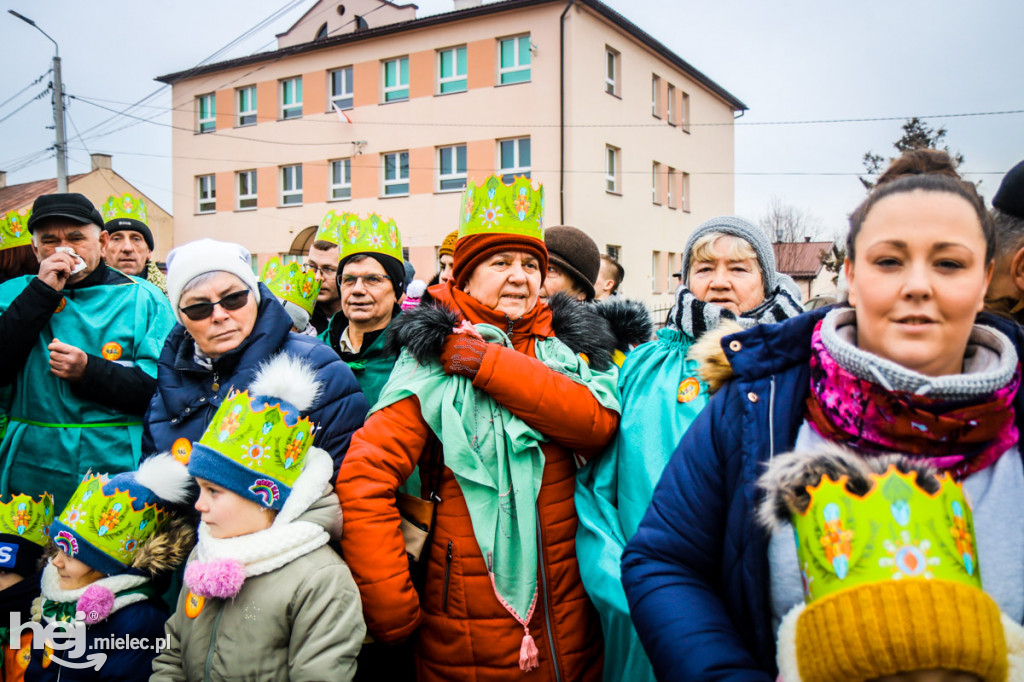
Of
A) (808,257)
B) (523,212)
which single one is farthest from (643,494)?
(808,257)

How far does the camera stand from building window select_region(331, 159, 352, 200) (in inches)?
880

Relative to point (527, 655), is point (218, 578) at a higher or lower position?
higher

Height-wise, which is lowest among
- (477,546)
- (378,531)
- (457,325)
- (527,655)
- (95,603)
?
(527,655)

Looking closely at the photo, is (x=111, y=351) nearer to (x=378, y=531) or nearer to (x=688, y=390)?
(x=378, y=531)

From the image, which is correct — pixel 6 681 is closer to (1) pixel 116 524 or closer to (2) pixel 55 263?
(1) pixel 116 524

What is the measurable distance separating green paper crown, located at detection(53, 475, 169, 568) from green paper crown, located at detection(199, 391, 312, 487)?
1.78 ft

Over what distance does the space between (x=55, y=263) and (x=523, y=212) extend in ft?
7.06

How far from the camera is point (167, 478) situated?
7.36ft

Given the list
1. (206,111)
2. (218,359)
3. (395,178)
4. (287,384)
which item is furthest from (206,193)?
(287,384)

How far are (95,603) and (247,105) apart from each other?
26101 millimetres

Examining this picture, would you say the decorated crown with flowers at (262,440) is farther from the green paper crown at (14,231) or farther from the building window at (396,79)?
the building window at (396,79)

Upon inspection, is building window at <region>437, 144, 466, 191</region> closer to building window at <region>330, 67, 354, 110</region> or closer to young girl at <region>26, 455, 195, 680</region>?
building window at <region>330, 67, 354, 110</region>

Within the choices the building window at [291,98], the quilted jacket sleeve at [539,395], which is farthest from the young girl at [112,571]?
the building window at [291,98]

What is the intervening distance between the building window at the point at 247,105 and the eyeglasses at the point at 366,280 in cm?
2432
